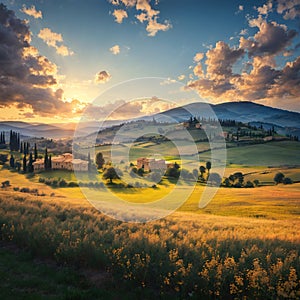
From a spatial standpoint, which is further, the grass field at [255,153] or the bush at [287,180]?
the grass field at [255,153]

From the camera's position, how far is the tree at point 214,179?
44.4m

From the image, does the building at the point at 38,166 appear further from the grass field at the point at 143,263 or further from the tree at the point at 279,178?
the tree at the point at 279,178

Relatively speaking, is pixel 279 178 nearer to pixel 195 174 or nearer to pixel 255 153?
pixel 195 174

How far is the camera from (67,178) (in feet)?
163

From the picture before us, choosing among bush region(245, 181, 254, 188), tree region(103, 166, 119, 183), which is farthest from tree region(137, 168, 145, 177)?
bush region(245, 181, 254, 188)

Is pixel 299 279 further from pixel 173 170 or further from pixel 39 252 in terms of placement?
pixel 173 170

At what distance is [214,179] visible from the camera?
4650 centimetres

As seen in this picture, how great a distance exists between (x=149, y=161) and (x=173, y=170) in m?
5.52

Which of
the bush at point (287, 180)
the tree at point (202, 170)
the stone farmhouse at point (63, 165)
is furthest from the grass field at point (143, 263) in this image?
the stone farmhouse at point (63, 165)

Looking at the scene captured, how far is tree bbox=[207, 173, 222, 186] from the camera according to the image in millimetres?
44381

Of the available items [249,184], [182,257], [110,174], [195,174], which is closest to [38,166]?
[110,174]

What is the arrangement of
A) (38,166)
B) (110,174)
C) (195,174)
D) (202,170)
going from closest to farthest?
(110,174)
(195,174)
(202,170)
(38,166)

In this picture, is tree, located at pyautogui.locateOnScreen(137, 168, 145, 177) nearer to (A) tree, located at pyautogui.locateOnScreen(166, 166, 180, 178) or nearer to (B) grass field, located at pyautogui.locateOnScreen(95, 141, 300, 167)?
(A) tree, located at pyautogui.locateOnScreen(166, 166, 180, 178)

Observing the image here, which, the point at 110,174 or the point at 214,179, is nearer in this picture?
the point at 110,174
